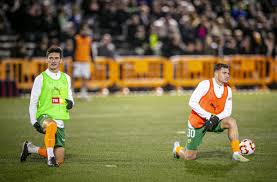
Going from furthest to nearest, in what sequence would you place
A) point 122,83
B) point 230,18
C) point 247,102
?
point 230,18 → point 122,83 → point 247,102

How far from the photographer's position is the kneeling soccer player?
998 cm

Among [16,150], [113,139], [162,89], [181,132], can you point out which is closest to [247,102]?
[162,89]

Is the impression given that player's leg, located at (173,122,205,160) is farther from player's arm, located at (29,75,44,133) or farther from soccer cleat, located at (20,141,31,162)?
soccer cleat, located at (20,141,31,162)

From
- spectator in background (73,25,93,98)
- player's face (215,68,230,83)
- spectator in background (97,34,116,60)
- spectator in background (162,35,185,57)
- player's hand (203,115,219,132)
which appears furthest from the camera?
spectator in background (162,35,185,57)

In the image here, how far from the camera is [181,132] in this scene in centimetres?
1349

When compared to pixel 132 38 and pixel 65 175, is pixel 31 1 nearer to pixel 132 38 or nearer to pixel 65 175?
pixel 132 38

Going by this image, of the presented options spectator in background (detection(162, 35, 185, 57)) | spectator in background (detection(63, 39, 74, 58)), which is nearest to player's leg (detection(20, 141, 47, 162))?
spectator in background (detection(63, 39, 74, 58))

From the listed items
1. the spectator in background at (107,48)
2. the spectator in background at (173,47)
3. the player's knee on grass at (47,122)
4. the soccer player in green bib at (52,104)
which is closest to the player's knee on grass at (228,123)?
the soccer player in green bib at (52,104)

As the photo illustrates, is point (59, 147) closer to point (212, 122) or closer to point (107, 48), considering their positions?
point (212, 122)

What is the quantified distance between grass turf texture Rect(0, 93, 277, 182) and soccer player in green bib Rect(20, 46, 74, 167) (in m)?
0.20

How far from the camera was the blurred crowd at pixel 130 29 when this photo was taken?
23.6 m

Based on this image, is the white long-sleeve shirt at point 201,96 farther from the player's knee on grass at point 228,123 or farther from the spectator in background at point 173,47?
the spectator in background at point 173,47

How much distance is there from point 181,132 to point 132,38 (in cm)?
1153

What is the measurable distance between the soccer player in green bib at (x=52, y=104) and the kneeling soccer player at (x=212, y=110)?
5.79 feet
